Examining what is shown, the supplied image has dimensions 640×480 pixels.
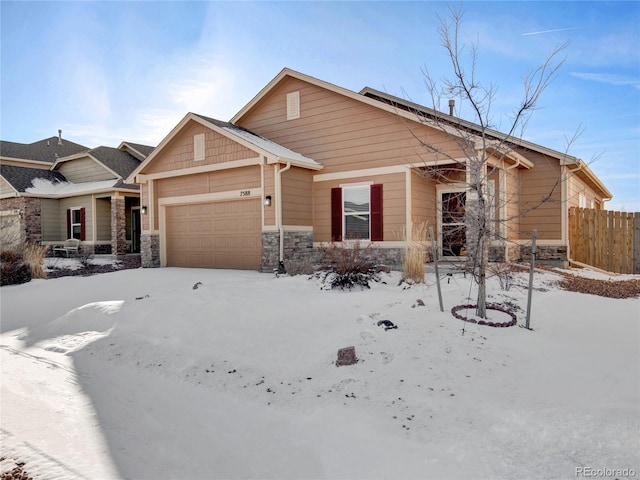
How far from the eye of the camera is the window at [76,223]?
65.0 feet

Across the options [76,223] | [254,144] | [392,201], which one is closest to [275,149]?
[254,144]

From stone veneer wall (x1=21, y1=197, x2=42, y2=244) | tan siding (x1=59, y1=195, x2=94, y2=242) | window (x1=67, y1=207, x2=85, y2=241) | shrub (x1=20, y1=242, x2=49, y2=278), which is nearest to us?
shrub (x1=20, y1=242, x2=49, y2=278)

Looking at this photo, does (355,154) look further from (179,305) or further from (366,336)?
(366,336)

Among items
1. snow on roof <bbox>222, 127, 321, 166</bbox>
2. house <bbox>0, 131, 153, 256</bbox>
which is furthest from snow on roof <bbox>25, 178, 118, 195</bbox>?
snow on roof <bbox>222, 127, 321, 166</bbox>

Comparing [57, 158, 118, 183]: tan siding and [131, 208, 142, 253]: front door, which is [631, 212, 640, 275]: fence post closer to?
[131, 208, 142, 253]: front door

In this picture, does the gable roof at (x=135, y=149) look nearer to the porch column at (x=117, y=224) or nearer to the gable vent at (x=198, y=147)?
the porch column at (x=117, y=224)

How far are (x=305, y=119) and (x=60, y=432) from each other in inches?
440

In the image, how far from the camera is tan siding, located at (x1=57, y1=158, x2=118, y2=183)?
20.2 meters

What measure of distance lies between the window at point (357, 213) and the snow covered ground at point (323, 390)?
4.61m

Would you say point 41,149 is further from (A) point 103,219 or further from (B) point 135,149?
(A) point 103,219

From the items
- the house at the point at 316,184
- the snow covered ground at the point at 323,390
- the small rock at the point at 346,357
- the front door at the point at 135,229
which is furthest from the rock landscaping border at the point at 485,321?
the front door at the point at 135,229

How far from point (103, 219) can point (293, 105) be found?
38.4 feet

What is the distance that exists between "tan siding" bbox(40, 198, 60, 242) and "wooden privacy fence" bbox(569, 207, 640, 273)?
2194cm

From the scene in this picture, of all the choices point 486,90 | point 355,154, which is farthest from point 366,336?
point 355,154
